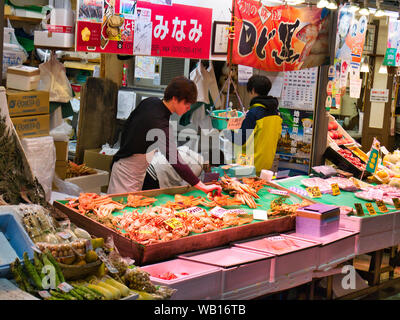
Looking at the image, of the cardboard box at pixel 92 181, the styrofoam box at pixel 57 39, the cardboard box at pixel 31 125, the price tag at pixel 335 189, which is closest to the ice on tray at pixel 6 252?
the cardboard box at pixel 31 125

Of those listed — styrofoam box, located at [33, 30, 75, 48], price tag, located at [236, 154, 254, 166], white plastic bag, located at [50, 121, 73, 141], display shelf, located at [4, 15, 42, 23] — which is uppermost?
display shelf, located at [4, 15, 42, 23]

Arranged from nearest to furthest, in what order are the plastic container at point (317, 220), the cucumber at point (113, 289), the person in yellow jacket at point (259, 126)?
the cucumber at point (113, 289), the plastic container at point (317, 220), the person in yellow jacket at point (259, 126)

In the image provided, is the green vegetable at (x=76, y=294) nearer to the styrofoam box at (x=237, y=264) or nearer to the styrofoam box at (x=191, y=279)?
the styrofoam box at (x=191, y=279)

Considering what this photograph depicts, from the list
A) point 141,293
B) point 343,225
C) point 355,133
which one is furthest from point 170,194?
point 355,133

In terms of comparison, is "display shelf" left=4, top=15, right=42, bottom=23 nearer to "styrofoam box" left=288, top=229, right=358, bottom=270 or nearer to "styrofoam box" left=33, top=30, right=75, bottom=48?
"styrofoam box" left=33, top=30, right=75, bottom=48

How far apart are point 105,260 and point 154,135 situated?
6.36ft

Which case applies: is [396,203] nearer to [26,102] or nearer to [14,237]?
[26,102]

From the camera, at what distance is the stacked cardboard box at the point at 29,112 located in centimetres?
479

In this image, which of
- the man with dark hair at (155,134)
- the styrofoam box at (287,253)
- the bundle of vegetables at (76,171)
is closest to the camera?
the styrofoam box at (287,253)

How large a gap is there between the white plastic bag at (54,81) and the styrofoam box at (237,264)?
8.17 feet

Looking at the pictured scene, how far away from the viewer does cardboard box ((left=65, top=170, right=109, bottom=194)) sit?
6457 mm

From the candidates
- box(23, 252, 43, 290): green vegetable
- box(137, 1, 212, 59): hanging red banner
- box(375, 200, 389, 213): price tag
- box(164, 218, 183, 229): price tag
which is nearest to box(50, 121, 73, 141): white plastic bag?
box(137, 1, 212, 59): hanging red banner

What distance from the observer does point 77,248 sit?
3.26 m

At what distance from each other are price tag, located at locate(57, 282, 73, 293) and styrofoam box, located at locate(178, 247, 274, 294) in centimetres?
116
